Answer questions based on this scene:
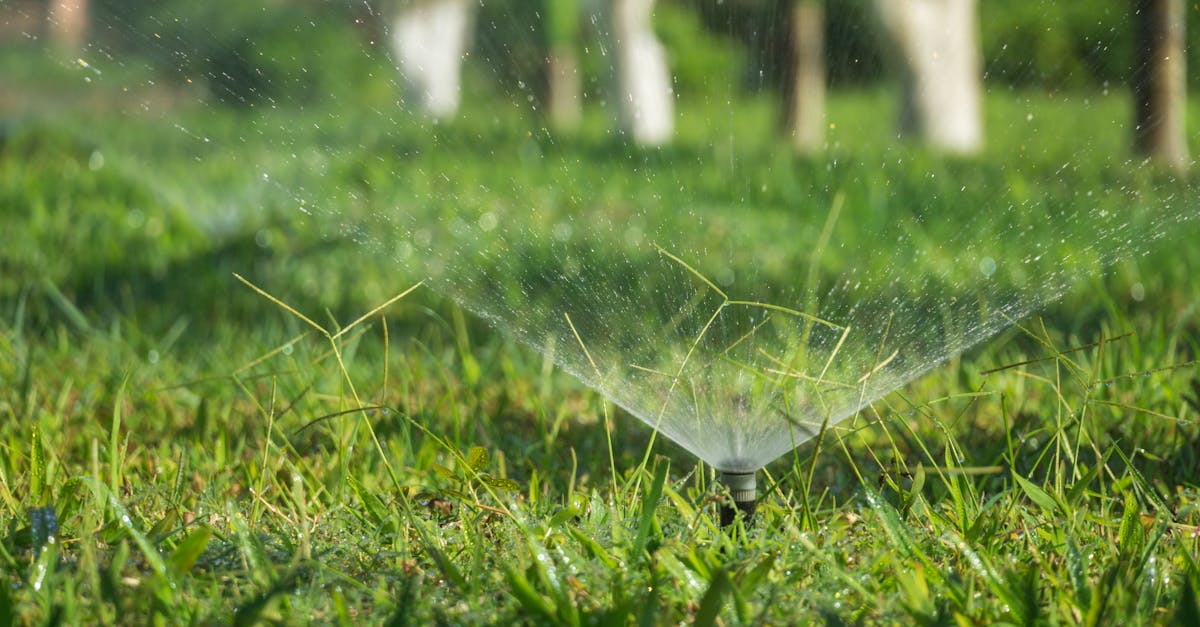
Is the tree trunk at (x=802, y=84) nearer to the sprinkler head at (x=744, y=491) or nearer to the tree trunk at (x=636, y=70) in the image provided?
the tree trunk at (x=636, y=70)

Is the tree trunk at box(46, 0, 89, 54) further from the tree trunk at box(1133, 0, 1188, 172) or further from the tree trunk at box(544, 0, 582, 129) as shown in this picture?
the tree trunk at box(1133, 0, 1188, 172)

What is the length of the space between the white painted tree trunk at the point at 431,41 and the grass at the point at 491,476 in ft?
29.7

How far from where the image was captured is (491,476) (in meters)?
1.98

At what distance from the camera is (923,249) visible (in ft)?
14.4

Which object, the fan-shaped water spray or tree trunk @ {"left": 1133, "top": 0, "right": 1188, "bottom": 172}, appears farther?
tree trunk @ {"left": 1133, "top": 0, "right": 1188, "bottom": 172}

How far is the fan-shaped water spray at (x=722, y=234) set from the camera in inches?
84.3

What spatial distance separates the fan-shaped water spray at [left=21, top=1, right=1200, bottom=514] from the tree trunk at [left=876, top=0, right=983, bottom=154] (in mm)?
343

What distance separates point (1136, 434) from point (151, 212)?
4153mm

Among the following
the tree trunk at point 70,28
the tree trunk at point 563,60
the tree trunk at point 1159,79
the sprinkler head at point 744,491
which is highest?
the tree trunk at point 1159,79

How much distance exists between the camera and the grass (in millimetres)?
1643

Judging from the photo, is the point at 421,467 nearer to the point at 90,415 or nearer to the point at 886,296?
the point at 90,415

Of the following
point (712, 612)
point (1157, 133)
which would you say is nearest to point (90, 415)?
point (712, 612)

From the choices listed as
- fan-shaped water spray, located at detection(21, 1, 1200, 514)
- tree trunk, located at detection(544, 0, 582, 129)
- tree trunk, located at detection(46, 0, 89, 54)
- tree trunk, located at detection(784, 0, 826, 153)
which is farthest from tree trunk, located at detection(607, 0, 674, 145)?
tree trunk, located at detection(46, 0, 89, 54)

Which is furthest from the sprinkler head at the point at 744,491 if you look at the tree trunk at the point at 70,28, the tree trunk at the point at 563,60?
the tree trunk at the point at 70,28
